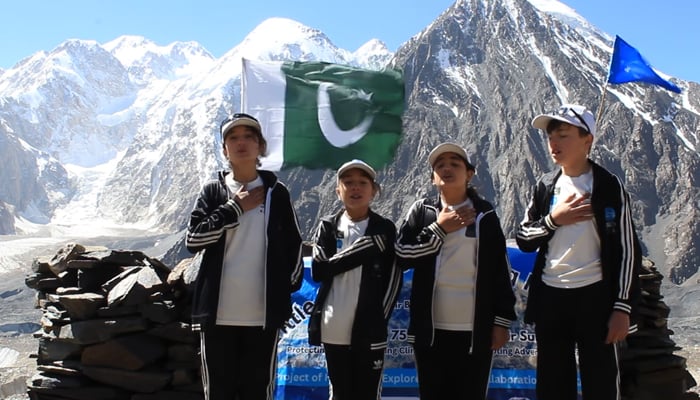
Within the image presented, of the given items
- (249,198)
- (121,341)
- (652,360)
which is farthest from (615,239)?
(121,341)

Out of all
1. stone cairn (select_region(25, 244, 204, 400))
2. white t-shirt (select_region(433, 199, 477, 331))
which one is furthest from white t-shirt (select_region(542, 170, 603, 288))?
stone cairn (select_region(25, 244, 204, 400))

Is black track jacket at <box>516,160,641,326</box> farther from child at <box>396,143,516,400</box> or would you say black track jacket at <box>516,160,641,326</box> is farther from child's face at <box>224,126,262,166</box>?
child's face at <box>224,126,262,166</box>

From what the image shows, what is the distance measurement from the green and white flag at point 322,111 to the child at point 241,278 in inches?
197

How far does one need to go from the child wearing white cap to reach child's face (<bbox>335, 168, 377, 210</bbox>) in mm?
1071

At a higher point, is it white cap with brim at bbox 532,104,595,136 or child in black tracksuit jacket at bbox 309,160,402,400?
white cap with brim at bbox 532,104,595,136

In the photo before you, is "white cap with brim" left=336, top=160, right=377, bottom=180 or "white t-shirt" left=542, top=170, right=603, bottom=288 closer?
"white t-shirt" left=542, top=170, right=603, bottom=288

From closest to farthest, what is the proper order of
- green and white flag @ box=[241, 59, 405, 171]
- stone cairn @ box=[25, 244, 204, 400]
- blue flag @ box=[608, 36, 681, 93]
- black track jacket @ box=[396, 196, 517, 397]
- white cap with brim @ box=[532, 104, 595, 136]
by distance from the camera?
1. white cap with brim @ box=[532, 104, 595, 136]
2. black track jacket @ box=[396, 196, 517, 397]
3. stone cairn @ box=[25, 244, 204, 400]
4. blue flag @ box=[608, 36, 681, 93]
5. green and white flag @ box=[241, 59, 405, 171]

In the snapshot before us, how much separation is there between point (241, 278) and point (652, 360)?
436cm

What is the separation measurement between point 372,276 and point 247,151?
1123 millimetres

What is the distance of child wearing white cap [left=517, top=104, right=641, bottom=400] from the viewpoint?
4.29 meters

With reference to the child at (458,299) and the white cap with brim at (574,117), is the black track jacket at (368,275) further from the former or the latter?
the white cap with brim at (574,117)

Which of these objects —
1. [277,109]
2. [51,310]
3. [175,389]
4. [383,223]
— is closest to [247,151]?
[383,223]

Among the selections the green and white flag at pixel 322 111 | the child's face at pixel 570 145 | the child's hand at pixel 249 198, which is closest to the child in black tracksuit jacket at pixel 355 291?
the child's hand at pixel 249 198

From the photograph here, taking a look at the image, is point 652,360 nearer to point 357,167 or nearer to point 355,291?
point 355,291
